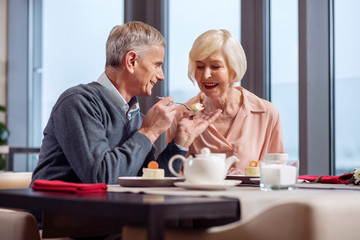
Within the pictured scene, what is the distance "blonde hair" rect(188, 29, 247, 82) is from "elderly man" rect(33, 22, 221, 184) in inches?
13.9

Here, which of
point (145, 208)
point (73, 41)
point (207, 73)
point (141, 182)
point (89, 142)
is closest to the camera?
point (145, 208)

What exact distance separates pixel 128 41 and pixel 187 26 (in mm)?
2436

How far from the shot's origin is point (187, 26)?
455 centimetres

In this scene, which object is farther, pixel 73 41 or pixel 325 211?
pixel 73 41

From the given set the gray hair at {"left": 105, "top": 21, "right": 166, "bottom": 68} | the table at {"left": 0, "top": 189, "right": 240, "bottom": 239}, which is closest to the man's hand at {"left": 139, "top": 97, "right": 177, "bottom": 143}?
the gray hair at {"left": 105, "top": 21, "right": 166, "bottom": 68}

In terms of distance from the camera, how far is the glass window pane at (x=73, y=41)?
533cm

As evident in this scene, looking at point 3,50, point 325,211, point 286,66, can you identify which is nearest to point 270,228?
point 325,211

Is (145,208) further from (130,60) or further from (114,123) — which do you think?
(130,60)

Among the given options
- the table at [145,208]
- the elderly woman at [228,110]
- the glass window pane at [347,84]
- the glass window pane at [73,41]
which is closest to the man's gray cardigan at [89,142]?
the table at [145,208]

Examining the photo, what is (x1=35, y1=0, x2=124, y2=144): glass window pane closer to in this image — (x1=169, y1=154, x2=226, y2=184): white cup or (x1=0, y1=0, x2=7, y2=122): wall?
(x1=0, y1=0, x2=7, y2=122): wall

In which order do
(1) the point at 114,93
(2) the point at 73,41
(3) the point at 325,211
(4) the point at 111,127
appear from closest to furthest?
1. (3) the point at 325,211
2. (4) the point at 111,127
3. (1) the point at 114,93
4. (2) the point at 73,41

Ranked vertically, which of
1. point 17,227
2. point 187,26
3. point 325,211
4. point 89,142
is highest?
point 187,26

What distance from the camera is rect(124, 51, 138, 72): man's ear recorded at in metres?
2.18

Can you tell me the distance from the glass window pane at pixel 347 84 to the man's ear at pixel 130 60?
5.96 ft
